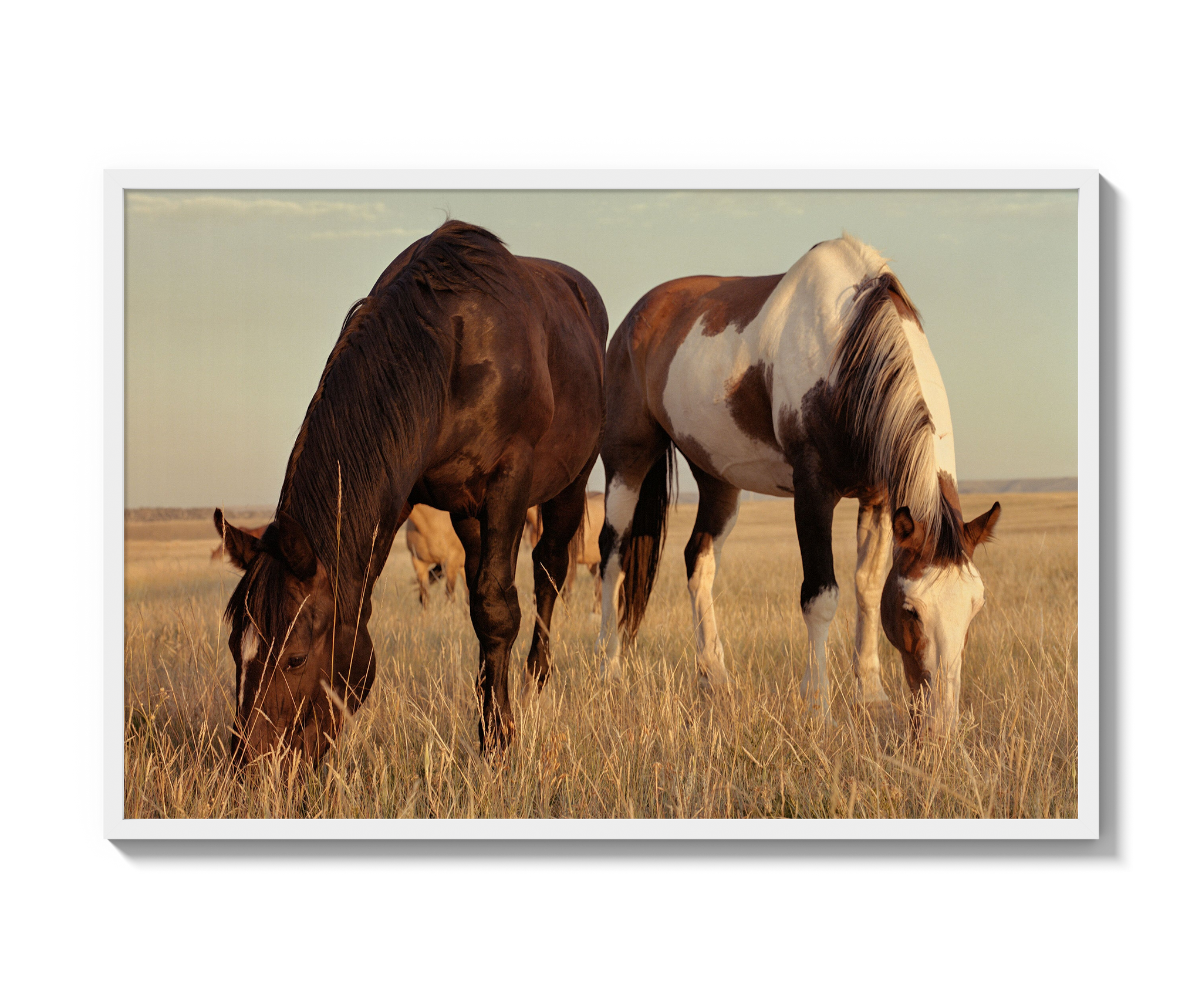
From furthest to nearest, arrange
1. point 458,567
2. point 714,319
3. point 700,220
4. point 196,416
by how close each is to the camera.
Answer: point 458,567 → point 714,319 → point 700,220 → point 196,416

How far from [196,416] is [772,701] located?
291cm

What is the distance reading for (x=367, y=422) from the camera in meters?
3.65

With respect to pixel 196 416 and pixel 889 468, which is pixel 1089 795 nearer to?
pixel 889 468

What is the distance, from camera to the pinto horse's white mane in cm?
413

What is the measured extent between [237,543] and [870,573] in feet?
10.8

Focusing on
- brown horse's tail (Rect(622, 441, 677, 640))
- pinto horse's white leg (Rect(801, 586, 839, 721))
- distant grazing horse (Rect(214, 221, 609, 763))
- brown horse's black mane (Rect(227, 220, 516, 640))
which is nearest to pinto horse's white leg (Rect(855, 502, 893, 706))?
pinto horse's white leg (Rect(801, 586, 839, 721))

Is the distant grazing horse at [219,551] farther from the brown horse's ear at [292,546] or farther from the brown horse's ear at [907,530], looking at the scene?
the brown horse's ear at [907,530]

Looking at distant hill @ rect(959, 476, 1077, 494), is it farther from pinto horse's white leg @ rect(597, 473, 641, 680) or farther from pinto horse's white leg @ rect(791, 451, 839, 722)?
pinto horse's white leg @ rect(597, 473, 641, 680)

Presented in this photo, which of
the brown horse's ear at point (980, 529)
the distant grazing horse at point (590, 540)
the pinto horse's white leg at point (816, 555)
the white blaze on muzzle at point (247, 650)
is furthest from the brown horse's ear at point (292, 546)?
the distant grazing horse at point (590, 540)

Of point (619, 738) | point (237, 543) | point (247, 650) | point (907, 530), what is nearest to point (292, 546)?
point (237, 543)

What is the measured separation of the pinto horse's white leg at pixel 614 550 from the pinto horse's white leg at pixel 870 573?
1.50 m

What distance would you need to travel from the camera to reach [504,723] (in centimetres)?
412

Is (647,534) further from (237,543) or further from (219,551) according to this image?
(237,543)

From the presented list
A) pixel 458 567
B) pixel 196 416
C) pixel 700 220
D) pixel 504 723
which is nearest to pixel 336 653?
pixel 504 723
